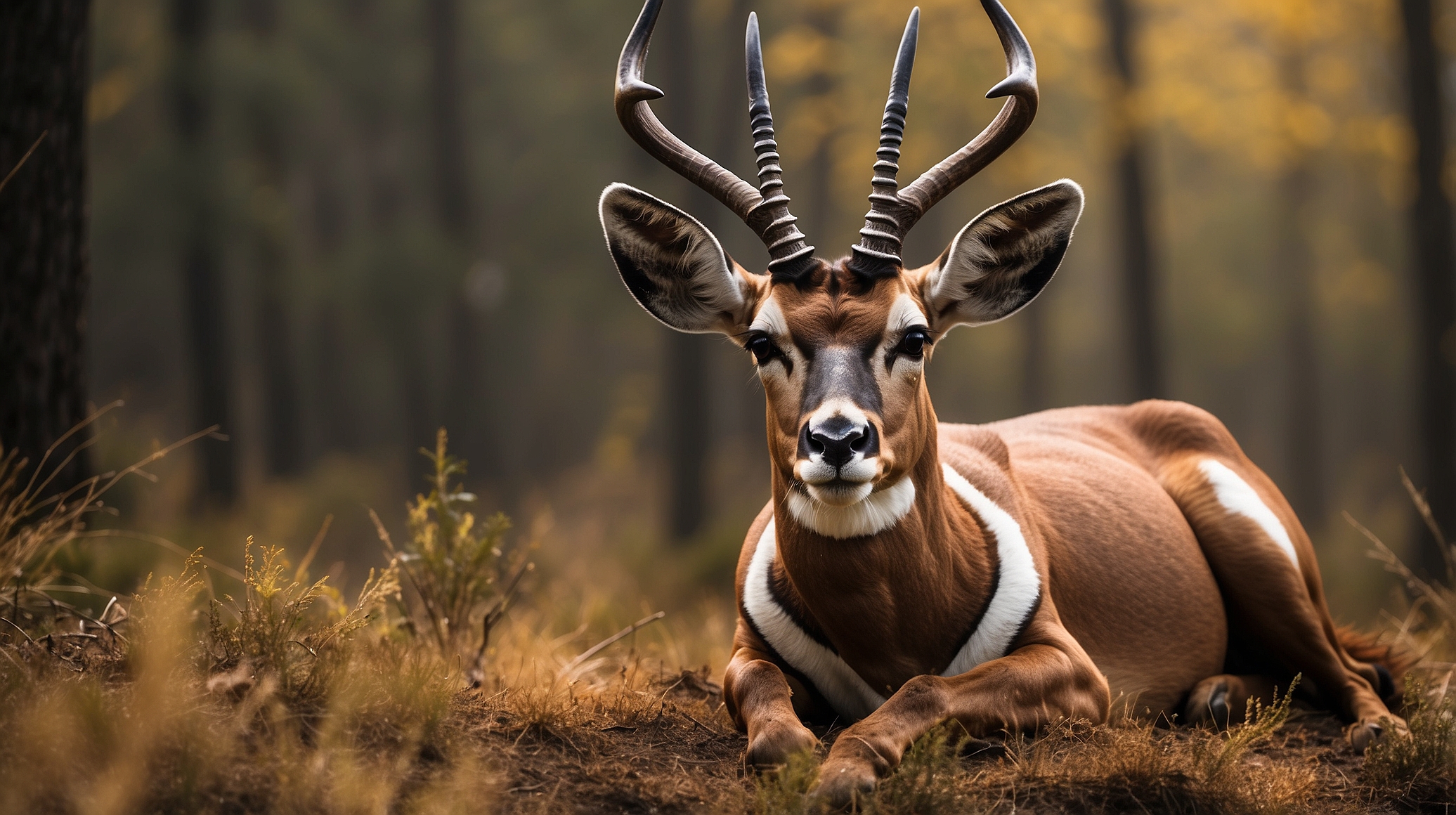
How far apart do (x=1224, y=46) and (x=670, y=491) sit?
1050cm

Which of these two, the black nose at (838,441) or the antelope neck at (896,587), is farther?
the antelope neck at (896,587)

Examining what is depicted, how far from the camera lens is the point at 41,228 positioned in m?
5.34

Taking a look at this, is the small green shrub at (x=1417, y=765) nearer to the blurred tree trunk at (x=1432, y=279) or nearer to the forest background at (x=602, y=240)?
the forest background at (x=602, y=240)

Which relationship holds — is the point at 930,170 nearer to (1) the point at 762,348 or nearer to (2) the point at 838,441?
(1) the point at 762,348

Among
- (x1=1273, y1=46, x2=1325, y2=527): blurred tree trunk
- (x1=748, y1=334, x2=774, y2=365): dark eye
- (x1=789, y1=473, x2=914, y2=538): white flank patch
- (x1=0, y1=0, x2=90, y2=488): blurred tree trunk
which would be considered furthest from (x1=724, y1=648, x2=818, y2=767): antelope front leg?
(x1=1273, y1=46, x2=1325, y2=527): blurred tree trunk

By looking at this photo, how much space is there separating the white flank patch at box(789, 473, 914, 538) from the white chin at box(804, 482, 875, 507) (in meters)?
0.15

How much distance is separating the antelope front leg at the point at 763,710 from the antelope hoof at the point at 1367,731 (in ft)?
7.42

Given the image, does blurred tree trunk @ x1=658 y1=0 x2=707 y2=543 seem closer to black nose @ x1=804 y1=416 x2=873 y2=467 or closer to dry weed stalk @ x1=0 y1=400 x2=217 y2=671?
dry weed stalk @ x1=0 y1=400 x2=217 y2=671

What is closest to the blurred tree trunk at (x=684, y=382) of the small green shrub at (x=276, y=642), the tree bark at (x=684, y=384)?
the tree bark at (x=684, y=384)

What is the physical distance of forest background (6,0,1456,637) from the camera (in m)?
12.9

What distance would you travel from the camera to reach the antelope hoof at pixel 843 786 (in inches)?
119

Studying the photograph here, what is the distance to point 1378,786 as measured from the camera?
12.5 feet

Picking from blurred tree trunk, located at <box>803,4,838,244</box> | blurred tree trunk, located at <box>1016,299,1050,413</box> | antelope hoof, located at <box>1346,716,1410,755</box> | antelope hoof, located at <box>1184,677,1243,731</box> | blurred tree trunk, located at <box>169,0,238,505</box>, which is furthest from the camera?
blurred tree trunk, located at <box>1016,299,1050,413</box>

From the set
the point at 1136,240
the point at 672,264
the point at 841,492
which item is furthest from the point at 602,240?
the point at 841,492
